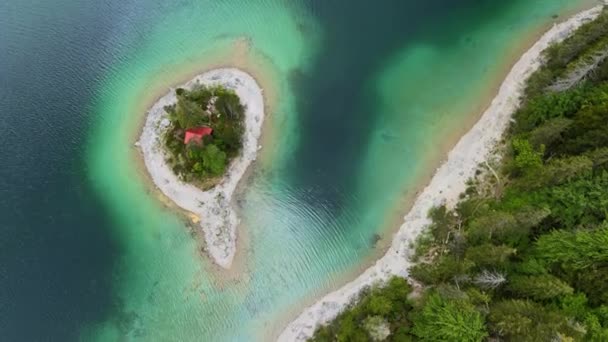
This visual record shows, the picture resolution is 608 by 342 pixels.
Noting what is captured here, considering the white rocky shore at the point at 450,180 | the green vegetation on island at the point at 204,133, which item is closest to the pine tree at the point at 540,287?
the white rocky shore at the point at 450,180

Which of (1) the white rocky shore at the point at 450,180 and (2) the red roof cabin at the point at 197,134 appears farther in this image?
(2) the red roof cabin at the point at 197,134

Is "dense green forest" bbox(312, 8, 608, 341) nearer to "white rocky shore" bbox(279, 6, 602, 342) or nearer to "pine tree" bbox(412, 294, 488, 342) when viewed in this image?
"pine tree" bbox(412, 294, 488, 342)

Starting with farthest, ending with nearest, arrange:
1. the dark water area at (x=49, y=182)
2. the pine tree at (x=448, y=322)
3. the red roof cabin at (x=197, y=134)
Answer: the red roof cabin at (x=197, y=134), the dark water area at (x=49, y=182), the pine tree at (x=448, y=322)

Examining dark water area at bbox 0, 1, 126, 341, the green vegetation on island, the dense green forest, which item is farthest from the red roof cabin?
the dense green forest

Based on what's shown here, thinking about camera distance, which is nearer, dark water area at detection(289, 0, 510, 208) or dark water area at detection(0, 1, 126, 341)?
dark water area at detection(0, 1, 126, 341)

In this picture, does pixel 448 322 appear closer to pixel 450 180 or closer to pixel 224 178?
pixel 450 180

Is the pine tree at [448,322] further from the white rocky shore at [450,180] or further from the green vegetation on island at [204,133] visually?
the green vegetation on island at [204,133]

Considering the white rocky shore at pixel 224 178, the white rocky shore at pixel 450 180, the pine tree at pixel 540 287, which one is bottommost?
the pine tree at pixel 540 287

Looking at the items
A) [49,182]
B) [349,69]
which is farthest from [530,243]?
[49,182]
